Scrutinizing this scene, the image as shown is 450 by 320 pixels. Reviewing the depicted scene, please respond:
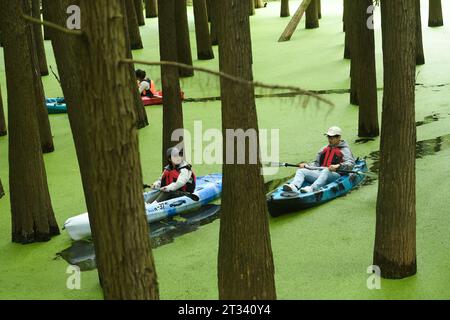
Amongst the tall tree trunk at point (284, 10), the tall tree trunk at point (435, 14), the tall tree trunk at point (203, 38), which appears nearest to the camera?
the tall tree trunk at point (203, 38)

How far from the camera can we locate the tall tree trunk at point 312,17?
80.6ft

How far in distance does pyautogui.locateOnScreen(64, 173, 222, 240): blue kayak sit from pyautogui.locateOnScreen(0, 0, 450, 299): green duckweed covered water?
0.80 feet

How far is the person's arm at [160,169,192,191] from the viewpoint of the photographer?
10734 mm

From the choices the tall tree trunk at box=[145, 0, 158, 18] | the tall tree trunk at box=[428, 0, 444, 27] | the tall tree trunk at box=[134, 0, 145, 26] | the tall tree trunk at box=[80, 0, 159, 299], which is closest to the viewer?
the tall tree trunk at box=[80, 0, 159, 299]

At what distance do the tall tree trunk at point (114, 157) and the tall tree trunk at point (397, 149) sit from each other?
3663mm

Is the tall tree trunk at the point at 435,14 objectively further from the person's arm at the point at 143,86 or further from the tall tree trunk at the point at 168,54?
the tall tree trunk at the point at 168,54

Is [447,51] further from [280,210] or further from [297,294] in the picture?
[297,294]

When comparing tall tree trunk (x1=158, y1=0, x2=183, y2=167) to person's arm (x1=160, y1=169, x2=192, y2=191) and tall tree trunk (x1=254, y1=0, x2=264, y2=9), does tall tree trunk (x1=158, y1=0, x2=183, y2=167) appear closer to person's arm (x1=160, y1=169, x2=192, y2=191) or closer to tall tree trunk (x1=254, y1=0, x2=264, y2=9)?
person's arm (x1=160, y1=169, x2=192, y2=191)

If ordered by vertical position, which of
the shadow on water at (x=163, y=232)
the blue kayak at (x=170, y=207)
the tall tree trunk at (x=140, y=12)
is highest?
the tall tree trunk at (x=140, y=12)

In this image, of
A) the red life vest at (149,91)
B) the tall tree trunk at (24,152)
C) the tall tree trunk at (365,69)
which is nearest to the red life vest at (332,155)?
the tall tree trunk at (365,69)

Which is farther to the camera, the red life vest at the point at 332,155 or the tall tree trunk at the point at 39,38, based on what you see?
the tall tree trunk at the point at 39,38

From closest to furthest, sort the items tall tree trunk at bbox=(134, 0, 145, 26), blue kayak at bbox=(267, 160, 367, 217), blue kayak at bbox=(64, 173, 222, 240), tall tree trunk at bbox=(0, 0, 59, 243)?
tall tree trunk at bbox=(0, 0, 59, 243)
blue kayak at bbox=(64, 173, 222, 240)
blue kayak at bbox=(267, 160, 367, 217)
tall tree trunk at bbox=(134, 0, 145, 26)

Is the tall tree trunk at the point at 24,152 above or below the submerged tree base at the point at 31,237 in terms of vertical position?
above

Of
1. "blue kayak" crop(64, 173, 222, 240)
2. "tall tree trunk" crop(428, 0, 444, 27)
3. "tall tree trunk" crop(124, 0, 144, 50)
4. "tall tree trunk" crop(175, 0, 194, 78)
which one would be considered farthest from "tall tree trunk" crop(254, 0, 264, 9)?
"blue kayak" crop(64, 173, 222, 240)
